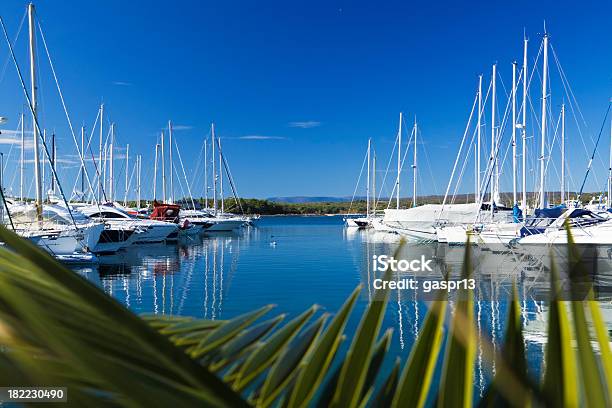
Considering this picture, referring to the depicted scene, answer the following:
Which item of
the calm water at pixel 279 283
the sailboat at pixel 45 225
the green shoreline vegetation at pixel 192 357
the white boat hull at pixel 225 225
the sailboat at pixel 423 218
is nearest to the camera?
the green shoreline vegetation at pixel 192 357

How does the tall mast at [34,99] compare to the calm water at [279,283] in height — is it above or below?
above

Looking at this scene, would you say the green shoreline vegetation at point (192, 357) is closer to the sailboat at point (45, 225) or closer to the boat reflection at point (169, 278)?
the boat reflection at point (169, 278)

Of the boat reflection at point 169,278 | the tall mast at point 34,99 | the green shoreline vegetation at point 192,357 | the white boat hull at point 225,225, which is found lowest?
Answer: the boat reflection at point 169,278

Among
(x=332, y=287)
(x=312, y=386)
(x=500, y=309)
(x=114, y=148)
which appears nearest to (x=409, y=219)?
(x=332, y=287)

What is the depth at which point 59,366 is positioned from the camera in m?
0.33

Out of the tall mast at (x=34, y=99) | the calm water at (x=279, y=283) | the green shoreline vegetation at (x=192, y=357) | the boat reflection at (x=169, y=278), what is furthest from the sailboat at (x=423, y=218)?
the green shoreline vegetation at (x=192, y=357)

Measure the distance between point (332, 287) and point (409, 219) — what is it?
655 inches

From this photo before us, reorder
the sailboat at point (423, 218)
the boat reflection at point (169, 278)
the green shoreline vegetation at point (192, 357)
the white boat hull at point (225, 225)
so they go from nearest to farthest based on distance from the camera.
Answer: the green shoreline vegetation at point (192, 357) < the boat reflection at point (169, 278) < the sailboat at point (423, 218) < the white boat hull at point (225, 225)

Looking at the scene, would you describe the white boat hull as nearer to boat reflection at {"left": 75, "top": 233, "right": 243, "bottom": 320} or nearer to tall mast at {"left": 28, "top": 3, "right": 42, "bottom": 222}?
boat reflection at {"left": 75, "top": 233, "right": 243, "bottom": 320}

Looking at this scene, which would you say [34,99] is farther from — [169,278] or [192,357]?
[192,357]

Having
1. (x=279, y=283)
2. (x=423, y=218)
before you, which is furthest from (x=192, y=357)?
(x=423, y=218)

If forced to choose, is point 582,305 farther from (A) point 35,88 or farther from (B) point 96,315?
(A) point 35,88

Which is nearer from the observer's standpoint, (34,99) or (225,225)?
(34,99)

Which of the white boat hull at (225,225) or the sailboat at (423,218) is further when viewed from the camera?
the white boat hull at (225,225)
